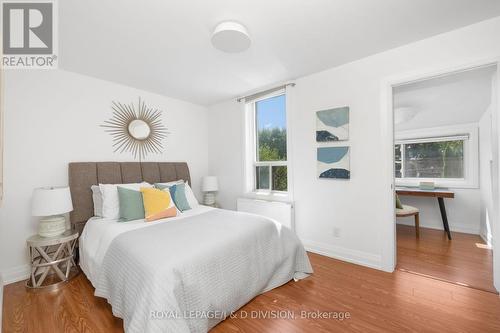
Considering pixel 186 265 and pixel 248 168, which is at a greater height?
pixel 248 168

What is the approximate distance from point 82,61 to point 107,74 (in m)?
0.35

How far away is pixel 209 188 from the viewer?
3.61 meters

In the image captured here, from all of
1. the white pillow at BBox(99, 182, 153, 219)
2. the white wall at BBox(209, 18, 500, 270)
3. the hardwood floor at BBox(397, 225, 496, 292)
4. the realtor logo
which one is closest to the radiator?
the white wall at BBox(209, 18, 500, 270)

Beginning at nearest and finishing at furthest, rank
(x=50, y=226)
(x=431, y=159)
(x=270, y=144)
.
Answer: (x=50, y=226) → (x=270, y=144) → (x=431, y=159)

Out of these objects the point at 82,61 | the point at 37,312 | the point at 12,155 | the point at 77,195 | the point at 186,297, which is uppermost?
the point at 82,61

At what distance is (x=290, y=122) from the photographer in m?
3.01

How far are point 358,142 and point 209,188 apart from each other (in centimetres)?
238

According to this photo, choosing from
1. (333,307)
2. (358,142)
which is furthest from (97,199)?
(358,142)

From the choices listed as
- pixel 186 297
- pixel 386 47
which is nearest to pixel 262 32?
pixel 386 47

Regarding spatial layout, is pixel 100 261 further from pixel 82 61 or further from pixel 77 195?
pixel 82 61

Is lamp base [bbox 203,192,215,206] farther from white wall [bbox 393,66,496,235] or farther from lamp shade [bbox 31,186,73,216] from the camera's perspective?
white wall [bbox 393,66,496,235]

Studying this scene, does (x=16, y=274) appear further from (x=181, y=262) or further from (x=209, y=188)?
(x=209, y=188)

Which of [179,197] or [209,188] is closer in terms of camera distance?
[179,197]

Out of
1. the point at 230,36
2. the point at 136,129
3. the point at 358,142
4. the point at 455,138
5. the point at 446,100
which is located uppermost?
the point at 230,36
